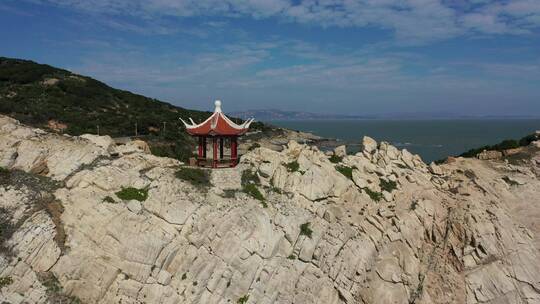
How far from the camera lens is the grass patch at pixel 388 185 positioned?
2809cm

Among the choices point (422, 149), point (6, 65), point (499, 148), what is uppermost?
point (6, 65)

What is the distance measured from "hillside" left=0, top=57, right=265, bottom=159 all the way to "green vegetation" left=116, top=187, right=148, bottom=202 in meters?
21.0

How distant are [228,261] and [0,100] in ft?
155

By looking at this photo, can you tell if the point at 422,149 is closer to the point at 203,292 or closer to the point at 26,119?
the point at 26,119

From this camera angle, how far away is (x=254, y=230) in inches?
861

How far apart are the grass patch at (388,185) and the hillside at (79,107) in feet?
72.2

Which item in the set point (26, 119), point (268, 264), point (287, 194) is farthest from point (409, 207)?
point (26, 119)

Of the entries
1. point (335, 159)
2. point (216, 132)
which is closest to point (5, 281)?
point (216, 132)

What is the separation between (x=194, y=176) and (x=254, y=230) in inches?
182

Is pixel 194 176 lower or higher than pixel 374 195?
higher

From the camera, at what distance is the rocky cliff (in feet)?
61.6

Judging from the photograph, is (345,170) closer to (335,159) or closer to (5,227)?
(335,159)

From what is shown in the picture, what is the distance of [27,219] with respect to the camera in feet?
62.0

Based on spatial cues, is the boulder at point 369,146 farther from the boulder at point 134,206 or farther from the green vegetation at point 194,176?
the boulder at point 134,206
